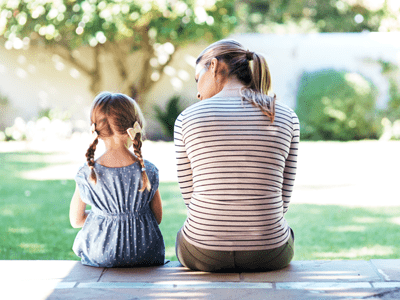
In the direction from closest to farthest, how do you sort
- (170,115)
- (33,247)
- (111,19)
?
(33,247) → (111,19) → (170,115)

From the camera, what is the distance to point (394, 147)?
9.66m

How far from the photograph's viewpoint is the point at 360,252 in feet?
12.1

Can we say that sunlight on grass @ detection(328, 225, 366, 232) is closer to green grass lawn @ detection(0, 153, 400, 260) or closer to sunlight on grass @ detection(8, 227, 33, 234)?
green grass lawn @ detection(0, 153, 400, 260)

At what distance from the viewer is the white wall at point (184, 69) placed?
38.3 ft

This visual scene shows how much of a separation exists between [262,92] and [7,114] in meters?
10.7

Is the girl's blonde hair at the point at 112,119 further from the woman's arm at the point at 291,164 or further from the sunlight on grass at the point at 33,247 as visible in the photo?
the sunlight on grass at the point at 33,247

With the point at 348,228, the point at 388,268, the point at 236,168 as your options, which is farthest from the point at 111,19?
the point at 388,268

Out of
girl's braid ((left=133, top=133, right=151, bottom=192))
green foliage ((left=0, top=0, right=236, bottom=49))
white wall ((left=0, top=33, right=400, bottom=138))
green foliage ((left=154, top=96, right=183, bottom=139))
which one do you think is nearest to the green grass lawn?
girl's braid ((left=133, top=133, right=151, bottom=192))

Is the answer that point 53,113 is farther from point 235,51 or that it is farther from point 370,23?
point 370,23

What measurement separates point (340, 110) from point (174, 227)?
745cm

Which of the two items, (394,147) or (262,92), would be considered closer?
(262,92)

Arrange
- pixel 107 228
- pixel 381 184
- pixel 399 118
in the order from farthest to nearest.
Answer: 1. pixel 399 118
2. pixel 381 184
3. pixel 107 228

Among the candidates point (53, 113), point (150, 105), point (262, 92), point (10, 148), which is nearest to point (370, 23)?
point (150, 105)

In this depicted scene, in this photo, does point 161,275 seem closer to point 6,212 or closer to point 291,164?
point 291,164
